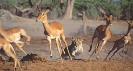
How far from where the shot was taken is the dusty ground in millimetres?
9672

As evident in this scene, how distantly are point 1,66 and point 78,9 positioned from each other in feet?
76.7

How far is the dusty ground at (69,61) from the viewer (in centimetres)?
967

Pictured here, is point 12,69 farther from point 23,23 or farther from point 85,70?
point 23,23

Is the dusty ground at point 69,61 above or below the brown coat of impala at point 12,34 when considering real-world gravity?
below

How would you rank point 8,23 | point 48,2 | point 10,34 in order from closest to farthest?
point 10,34, point 8,23, point 48,2

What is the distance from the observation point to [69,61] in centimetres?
1138

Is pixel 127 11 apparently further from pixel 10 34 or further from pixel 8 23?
pixel 10 34

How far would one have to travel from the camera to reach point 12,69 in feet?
30.6

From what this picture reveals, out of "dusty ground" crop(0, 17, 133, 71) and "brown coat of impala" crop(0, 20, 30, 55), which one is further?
"brown coat of impala" crop(0, 20, 30, 55)

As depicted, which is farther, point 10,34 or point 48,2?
point 48,2

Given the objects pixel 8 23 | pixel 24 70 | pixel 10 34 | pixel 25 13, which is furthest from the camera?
pixel 25 13

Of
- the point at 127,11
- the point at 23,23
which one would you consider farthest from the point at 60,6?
the point at 23,23

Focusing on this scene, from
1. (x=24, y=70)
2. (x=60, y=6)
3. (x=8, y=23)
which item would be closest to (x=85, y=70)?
(x=24, y=70)

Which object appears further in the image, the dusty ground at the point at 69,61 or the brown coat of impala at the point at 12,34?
the brown coat of impala at the point at 12,34
